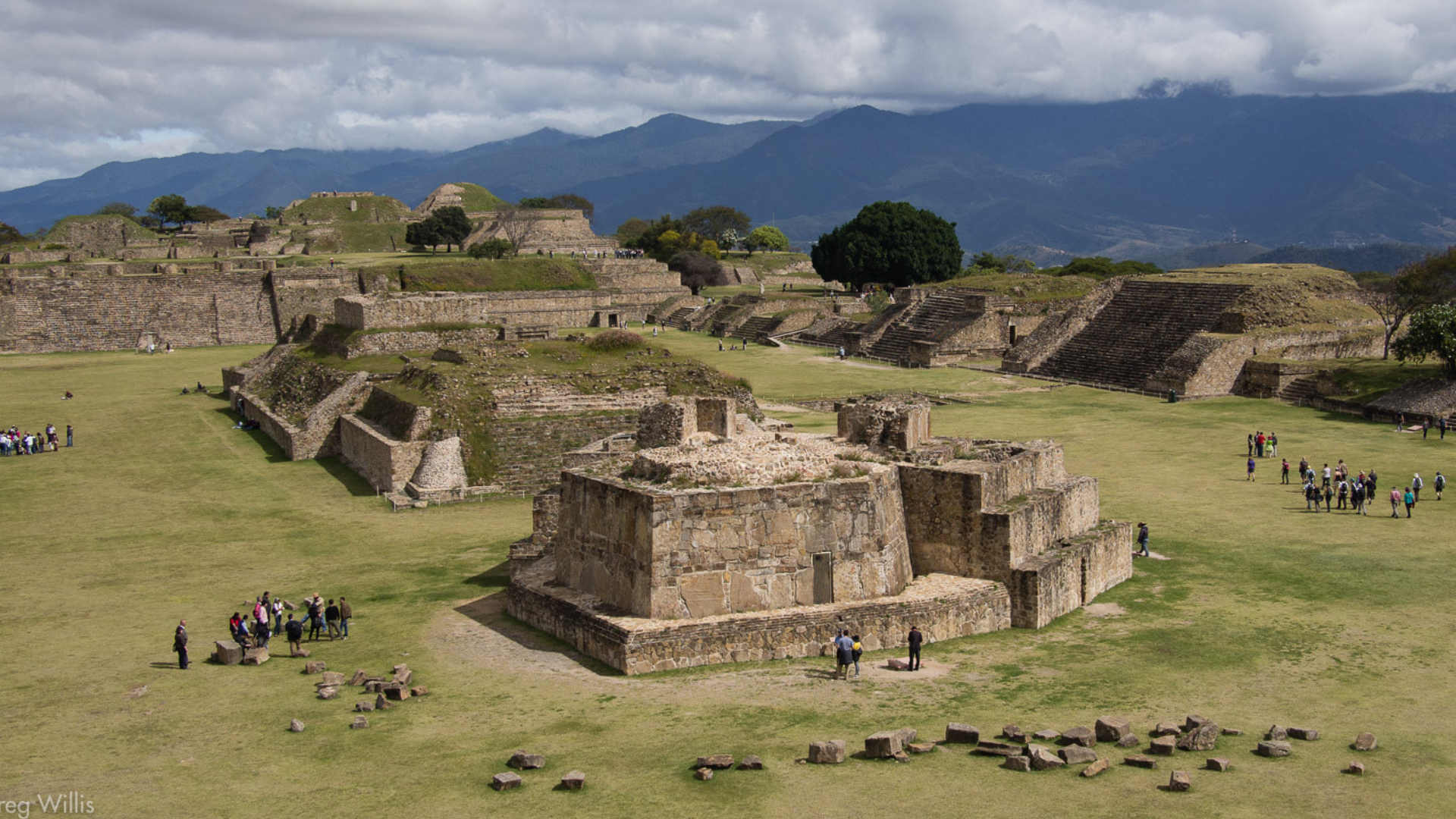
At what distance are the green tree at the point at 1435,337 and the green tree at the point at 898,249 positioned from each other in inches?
→ 1540

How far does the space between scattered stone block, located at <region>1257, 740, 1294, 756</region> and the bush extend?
2472 cm

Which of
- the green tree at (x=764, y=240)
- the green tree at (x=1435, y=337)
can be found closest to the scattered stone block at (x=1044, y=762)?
the green tree at (x=1435, y=337)

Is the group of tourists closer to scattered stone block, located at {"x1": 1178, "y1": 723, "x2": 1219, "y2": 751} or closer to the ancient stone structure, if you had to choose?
scattered stone block, located at {"x1": 1178, "y1": 723, "x2": 1219, "y2": 751}

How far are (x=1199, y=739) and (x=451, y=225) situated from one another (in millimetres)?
79956

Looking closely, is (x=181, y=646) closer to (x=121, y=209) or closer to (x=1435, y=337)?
(x=1435, y=337)

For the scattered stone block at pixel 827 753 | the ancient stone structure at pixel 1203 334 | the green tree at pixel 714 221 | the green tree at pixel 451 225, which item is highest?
the green tree at pixel 714 221

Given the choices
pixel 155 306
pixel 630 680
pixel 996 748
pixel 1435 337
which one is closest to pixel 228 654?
pixel 630 680

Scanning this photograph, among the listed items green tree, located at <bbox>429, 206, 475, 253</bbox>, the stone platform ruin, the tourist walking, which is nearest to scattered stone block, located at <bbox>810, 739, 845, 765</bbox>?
the stone platform ruin

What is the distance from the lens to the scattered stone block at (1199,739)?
12.3 metres

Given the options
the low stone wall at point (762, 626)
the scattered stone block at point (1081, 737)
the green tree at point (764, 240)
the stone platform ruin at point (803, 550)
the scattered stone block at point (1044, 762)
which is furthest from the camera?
the green tree at point (764, 240)

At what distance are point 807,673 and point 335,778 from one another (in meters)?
6.02

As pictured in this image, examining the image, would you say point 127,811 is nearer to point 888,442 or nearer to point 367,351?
point 888,442

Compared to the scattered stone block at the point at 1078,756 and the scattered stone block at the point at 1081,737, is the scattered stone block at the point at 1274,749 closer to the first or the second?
the scattered stone block at the point at 1081,737

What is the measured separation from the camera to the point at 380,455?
2845 centimetres
